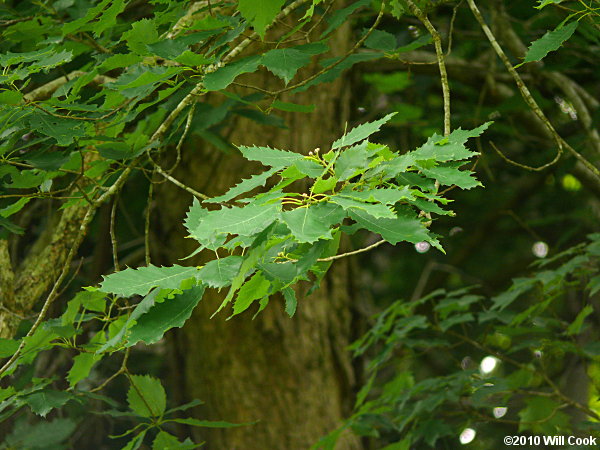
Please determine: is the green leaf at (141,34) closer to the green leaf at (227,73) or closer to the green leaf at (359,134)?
the green leaf at (227,73)

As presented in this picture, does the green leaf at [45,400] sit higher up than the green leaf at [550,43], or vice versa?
the green leaf at [550,43]

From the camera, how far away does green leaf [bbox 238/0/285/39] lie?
118 centimetres

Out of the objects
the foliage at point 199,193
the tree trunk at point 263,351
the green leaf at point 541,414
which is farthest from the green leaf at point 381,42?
the green leaf at point 541,414

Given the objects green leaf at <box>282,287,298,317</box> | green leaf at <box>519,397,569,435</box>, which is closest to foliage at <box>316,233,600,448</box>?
green leaf at <box>519,397,569,435</box>

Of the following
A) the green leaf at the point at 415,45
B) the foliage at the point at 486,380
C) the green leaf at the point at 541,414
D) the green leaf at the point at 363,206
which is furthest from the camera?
the green leaf at the point at 541,414

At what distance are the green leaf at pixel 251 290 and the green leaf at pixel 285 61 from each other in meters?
0.42

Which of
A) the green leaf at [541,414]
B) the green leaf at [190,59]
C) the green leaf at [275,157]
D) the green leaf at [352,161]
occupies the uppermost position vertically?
the green leaf at [190,59]

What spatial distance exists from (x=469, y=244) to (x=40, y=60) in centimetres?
264

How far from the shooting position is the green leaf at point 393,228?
92 cm

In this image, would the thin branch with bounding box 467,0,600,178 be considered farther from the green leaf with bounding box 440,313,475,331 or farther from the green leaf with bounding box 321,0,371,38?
the green leaf with bounding box 440,313,475,331

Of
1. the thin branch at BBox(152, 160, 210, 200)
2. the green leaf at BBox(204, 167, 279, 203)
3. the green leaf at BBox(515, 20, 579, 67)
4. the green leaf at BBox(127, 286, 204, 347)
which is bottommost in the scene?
the thin branch at BBox(152, 160, 210, 200)

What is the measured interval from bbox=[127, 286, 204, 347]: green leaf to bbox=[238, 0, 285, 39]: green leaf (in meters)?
0.46

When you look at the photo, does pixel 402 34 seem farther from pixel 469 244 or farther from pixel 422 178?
pixel 422 178

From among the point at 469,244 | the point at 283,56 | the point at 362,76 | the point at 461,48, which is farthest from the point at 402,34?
the point at 283,56
